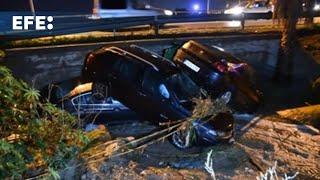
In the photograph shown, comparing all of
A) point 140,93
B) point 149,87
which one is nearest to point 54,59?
point 140,93

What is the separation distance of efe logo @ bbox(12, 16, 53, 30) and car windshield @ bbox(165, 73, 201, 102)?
497 cm

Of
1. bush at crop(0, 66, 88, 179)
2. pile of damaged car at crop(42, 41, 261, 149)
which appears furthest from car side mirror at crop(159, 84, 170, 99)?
bush at crop(0, 66, 88, 179)

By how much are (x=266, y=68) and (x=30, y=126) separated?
1361cm

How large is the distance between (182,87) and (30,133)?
22.0 ft

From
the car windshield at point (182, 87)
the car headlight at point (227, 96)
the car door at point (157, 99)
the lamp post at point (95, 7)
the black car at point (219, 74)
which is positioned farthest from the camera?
the lamp post at point (95, 7)

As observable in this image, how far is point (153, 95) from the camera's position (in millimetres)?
11141

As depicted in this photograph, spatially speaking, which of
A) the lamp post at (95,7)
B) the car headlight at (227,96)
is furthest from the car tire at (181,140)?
the lamp post at (95,7)

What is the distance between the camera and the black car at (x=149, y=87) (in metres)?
10.8

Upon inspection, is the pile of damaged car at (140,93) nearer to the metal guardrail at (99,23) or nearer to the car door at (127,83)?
the car door at (127,83)

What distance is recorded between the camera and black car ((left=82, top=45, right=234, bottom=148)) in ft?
35.3

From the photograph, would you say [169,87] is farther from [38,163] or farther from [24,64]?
[38,163]

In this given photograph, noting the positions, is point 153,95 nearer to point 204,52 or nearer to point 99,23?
point 204,52

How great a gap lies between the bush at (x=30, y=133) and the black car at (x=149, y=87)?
17.7 feet

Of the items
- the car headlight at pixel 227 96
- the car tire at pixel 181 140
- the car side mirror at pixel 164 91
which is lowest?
the car tire at pixel 181 140
